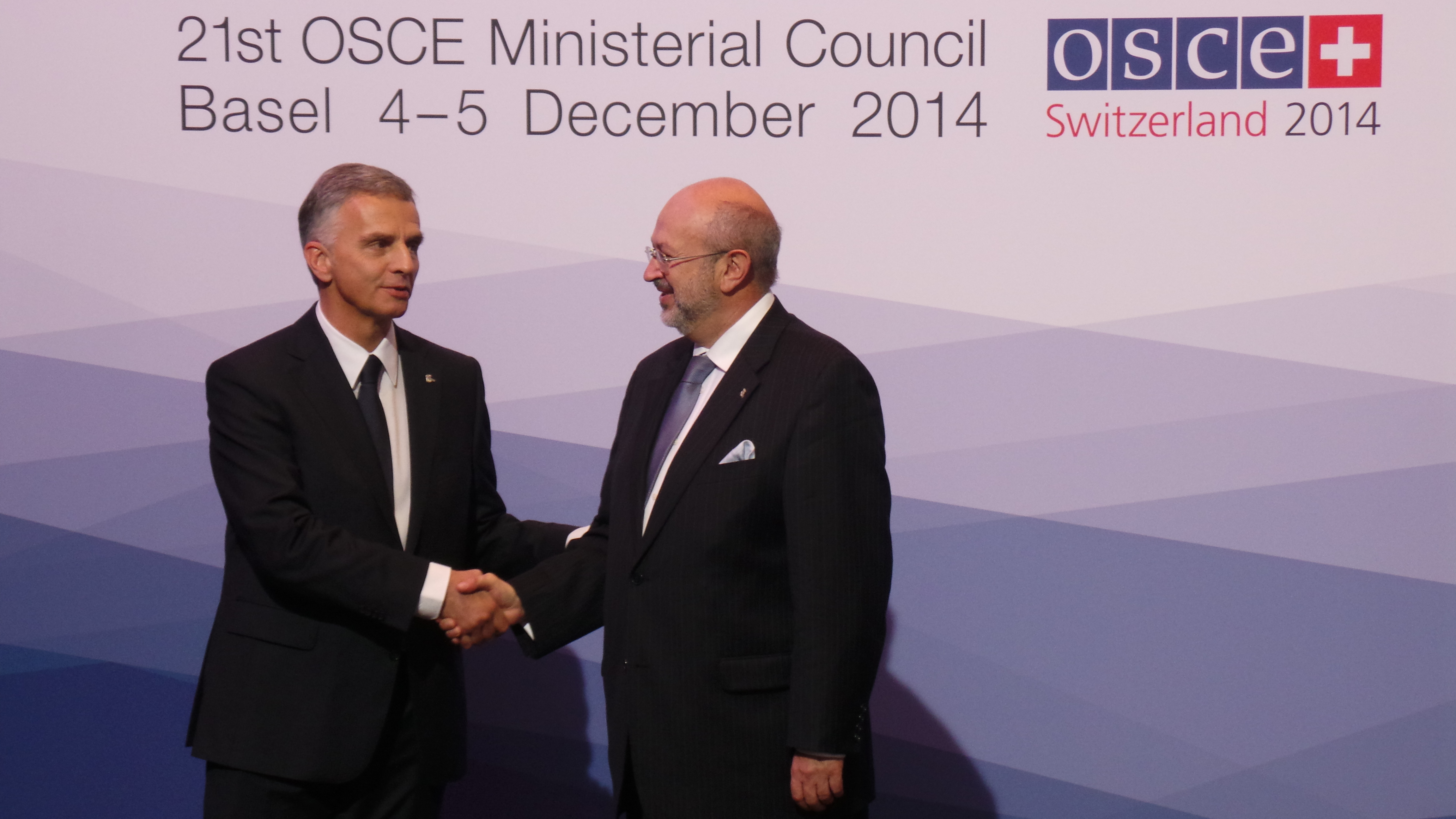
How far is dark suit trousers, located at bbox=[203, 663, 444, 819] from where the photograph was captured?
253 centimetres

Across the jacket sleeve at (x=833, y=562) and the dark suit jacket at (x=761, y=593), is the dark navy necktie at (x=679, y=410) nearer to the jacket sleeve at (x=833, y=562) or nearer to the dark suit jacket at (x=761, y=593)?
the dark suit jacket at (x=761, y=593)

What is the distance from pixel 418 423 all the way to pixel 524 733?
1.24 meters

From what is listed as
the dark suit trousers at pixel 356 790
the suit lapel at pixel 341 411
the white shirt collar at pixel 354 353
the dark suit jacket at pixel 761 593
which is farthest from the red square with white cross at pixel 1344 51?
the dark suit trousers at pixel 356 790

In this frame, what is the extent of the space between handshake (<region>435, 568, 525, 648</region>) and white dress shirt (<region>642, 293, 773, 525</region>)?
0.44 m

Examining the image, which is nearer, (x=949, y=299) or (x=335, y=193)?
(x=335, y=193)

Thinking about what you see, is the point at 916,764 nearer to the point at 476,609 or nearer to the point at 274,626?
the point at 476,609

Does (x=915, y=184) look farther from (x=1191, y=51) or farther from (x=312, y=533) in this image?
(x=312, y=533)

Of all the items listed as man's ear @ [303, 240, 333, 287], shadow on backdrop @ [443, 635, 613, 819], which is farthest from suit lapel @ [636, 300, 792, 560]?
shadow on backdrop @ [443, 635, 613, 819]

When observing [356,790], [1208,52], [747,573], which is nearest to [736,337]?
[747,573]

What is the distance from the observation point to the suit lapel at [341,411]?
2.61 m

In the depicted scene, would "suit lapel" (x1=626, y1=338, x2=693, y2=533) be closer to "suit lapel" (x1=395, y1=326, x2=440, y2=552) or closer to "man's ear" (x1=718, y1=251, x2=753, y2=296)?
"man's ear" (x1=718, y1=251, x2=753, y2=296)

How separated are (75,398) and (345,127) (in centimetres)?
104

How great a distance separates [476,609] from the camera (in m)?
2.67

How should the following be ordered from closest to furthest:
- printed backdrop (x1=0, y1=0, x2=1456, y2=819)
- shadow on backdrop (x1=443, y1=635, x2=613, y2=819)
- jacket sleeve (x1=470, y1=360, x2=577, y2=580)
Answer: jacket sleeve (x1=470, y1=360, x2=577, y2=580) < printed backdrop (x1=0, y1=0, x2=1456, y2=819) < shadow on backdrop (x1=443, y1=635, x2=613, y2=819)
